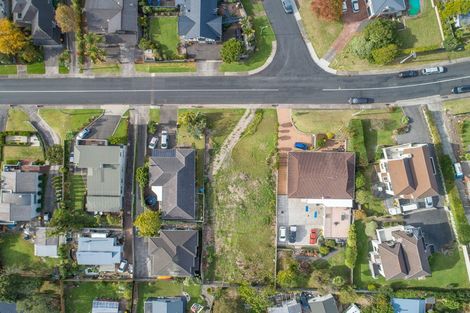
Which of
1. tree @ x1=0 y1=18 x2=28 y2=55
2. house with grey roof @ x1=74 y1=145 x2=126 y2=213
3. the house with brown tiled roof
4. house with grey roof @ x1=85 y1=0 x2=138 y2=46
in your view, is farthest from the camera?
house with grey roof @ x1=85 y1=0 x2=138 y2=46

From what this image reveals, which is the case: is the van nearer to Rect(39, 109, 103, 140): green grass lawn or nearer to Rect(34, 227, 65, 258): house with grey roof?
Rect(39, 109, 103, 140): green grass lawn

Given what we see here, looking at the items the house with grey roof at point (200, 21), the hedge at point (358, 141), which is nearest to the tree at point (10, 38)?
the house with grey roof at point (200, 21)

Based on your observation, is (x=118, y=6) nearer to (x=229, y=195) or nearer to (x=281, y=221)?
(x=229, y=195)

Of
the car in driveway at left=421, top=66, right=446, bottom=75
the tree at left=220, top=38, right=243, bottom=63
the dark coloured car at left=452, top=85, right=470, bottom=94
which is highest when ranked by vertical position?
the tree at left=220, top=38, right=243, bottom=63

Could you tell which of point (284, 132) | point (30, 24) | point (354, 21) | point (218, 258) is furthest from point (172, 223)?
point (354, 21)

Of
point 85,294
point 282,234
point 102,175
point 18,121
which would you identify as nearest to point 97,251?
point 85,294

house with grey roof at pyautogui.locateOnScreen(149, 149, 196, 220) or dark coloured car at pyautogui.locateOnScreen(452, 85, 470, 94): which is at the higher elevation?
dark coloured car at pyautogui.locateOnScreen(452, 85, 470, 94)

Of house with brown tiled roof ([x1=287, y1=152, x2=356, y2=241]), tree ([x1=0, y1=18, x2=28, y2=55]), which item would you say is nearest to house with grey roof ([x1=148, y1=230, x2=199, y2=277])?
house with brown tiled roof ([x1=287, y1=152, x2=356, y2=241])

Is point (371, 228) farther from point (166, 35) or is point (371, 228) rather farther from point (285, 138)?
point (166, 35)
